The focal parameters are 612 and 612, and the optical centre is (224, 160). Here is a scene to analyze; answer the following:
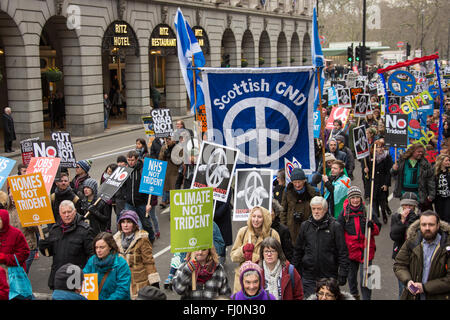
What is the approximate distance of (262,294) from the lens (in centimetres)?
505

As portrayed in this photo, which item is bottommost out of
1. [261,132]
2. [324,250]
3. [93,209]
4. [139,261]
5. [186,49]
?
[139,261]

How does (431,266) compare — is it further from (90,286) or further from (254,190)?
(90,286)

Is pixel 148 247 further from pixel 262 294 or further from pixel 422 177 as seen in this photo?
pixel 422 177

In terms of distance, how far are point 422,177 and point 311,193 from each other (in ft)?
10.1

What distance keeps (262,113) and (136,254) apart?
2731mm

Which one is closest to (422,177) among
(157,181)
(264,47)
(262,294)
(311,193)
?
(311,193)

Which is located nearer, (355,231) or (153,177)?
(355,231)

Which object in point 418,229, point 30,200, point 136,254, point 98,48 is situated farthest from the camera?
point 98,48

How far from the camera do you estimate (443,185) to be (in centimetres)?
1023

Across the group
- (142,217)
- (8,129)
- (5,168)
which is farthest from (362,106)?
(8,129)

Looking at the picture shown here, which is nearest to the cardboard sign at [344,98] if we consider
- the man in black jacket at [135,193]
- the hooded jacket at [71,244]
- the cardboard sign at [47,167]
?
the man in black jacket at [135,193]

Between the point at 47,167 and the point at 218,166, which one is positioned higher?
the point at 218,166

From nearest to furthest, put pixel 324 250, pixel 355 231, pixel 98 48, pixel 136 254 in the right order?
1. pixel 324 250
2. pixel 136 254
3. pixel 355 231
4. pixel 98 48

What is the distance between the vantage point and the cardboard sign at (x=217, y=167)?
7.99 metres
